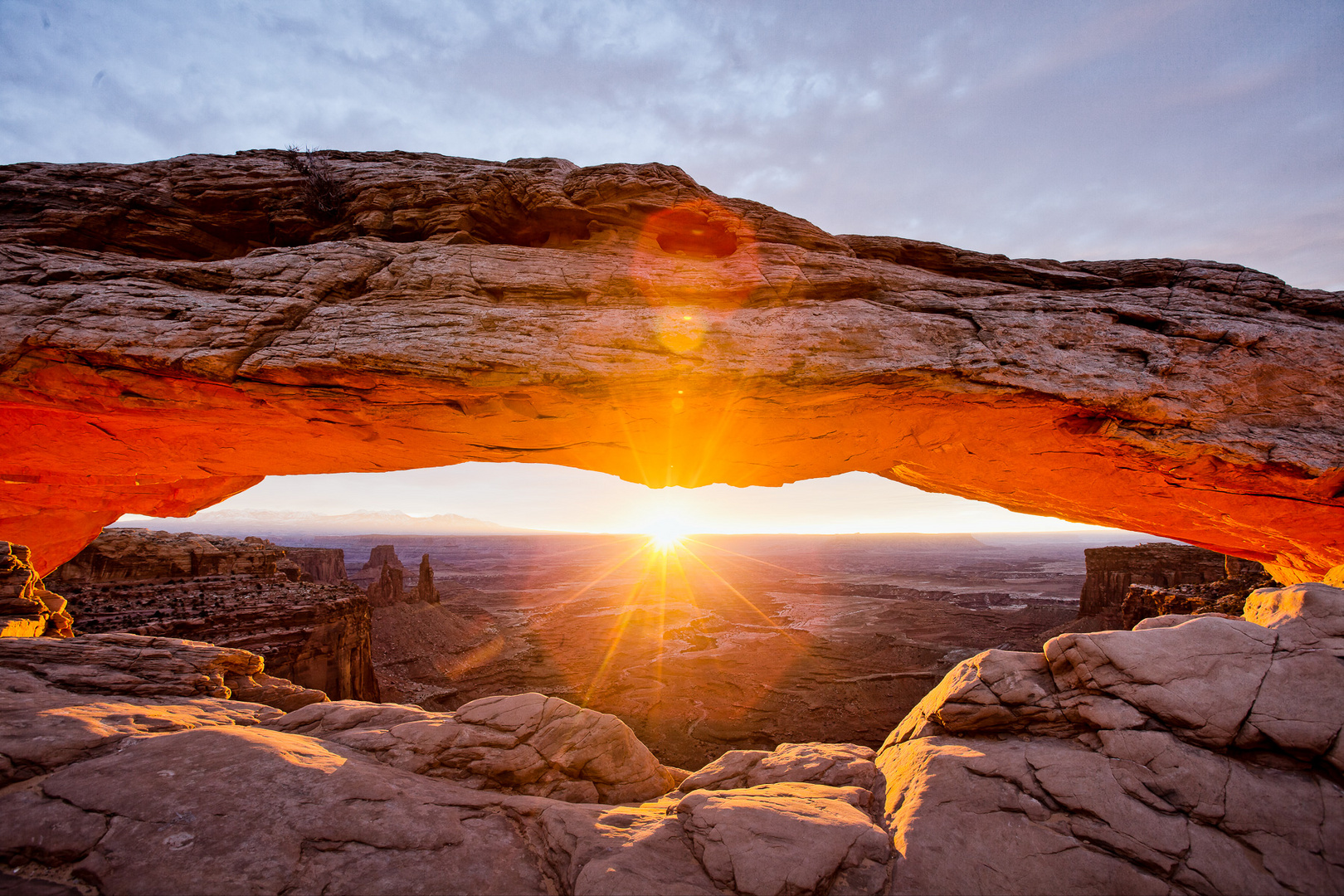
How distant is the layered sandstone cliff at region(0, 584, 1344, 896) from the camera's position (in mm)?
3832

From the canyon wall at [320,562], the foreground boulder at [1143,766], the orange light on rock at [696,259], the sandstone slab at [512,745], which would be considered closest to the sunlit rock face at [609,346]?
the orange light on rock at [696,259]

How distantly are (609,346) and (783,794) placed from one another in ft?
22.4

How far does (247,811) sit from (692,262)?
9981 mm

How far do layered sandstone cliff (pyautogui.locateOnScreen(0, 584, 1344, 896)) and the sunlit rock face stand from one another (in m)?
4.37

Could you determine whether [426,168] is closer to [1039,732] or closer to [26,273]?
[26,273]

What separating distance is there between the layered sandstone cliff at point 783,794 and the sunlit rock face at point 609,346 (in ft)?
14.3

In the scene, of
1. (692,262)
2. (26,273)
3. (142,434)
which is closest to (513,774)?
(692,262)

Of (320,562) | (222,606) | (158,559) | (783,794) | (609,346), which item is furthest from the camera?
(320,562)

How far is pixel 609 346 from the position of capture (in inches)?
334

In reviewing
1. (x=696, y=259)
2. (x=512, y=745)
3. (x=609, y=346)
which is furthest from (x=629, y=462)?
(x=512, y=745)

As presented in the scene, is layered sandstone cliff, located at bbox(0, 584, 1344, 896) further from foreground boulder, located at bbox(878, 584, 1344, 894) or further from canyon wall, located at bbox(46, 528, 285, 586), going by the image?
canyon wall, located at bbox(46, 528, 285, 586)

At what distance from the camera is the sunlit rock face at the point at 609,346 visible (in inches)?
311

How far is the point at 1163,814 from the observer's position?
4254mm

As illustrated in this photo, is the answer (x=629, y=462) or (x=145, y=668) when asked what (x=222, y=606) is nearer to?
(x=145, y=668)
